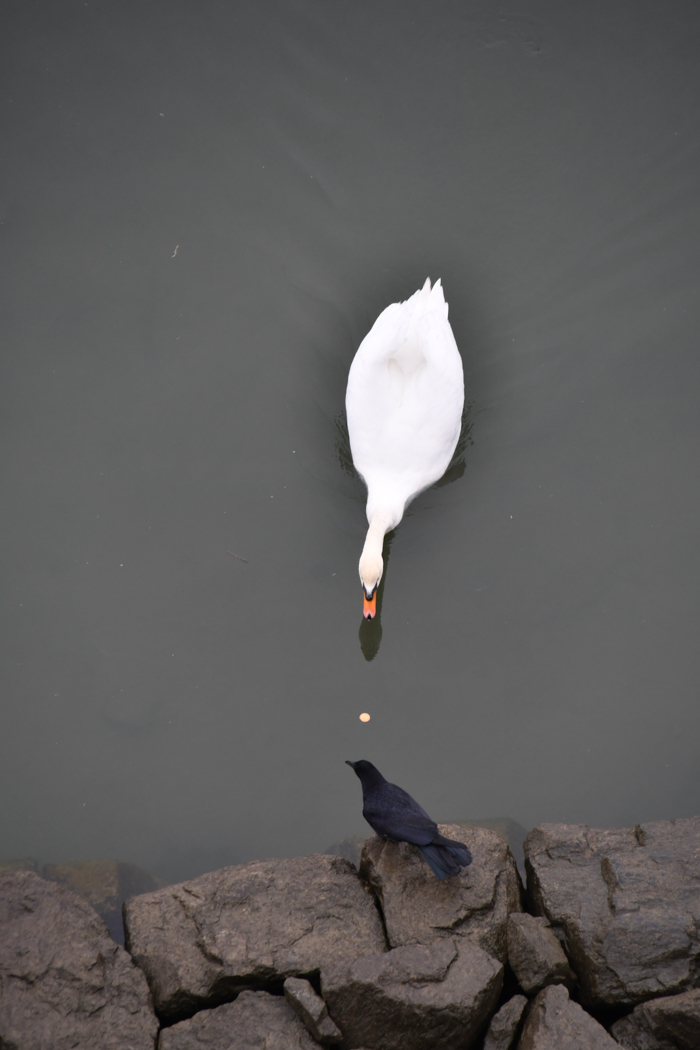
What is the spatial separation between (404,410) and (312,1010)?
4149mm

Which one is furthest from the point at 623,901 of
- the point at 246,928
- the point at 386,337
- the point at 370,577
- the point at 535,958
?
the point at 386,337

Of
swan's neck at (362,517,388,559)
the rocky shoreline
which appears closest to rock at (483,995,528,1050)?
the rocky shoreline

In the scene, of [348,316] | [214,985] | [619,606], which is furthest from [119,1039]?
[348,316]

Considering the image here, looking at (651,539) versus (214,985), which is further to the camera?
(651,539)

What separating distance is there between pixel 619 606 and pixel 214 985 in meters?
4.32

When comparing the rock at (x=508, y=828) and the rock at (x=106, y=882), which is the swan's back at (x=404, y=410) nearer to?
the rock at (x=508, y=828)

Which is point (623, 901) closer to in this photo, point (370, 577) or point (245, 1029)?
point (245, 1029)

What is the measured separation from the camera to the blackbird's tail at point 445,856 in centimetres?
415

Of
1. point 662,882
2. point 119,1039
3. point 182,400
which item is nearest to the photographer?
point 119,1039

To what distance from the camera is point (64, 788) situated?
243 inches

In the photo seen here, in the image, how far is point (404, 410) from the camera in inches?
244

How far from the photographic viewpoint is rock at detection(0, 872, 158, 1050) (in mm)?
3820

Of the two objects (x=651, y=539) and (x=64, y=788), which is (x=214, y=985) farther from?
(x=651, y=539)

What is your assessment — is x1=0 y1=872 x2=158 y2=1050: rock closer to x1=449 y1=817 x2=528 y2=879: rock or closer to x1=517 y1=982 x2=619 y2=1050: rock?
x1=517 y1=982 x2=619 y2=1050: rock
